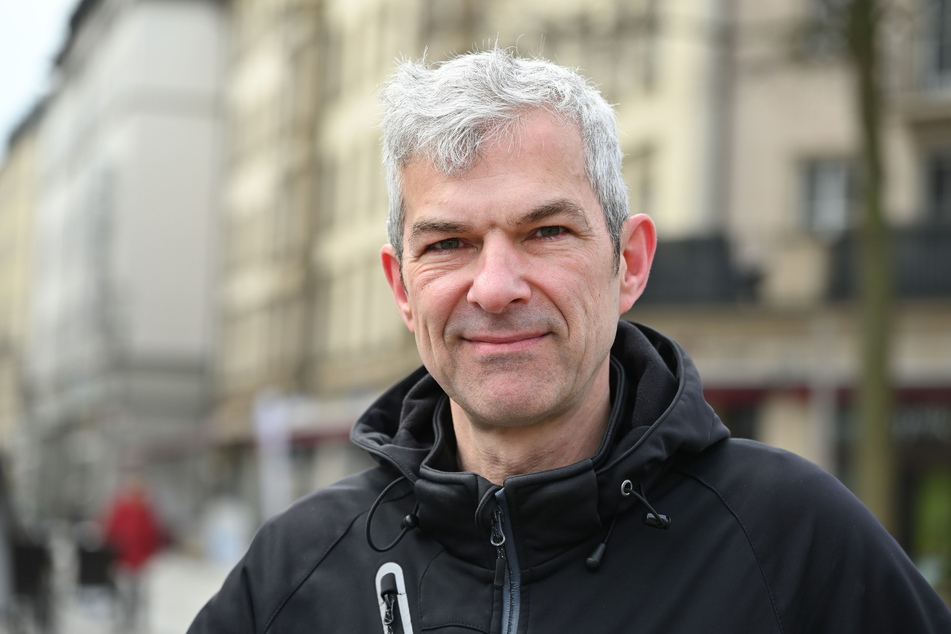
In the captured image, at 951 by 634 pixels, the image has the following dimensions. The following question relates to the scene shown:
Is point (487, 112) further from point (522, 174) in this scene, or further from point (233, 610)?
point (233, 610)

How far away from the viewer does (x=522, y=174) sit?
7.72ft

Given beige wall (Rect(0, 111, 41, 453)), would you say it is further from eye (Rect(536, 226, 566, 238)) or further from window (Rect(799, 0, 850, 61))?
eye (Rect(536, 226, 566, 238))

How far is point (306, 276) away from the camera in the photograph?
41219 millimetres

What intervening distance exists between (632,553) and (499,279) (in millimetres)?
464

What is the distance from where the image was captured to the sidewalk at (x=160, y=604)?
15.7m

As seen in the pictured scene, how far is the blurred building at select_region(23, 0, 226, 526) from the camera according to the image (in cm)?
5406

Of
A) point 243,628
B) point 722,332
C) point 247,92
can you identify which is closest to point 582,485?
point 243,628

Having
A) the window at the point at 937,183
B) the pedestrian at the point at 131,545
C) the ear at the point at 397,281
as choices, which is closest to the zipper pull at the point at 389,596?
the ear at the point at 397,281

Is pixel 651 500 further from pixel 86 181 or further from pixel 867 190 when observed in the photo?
pixel 86 181

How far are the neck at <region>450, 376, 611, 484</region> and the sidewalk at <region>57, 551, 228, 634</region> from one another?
19.9ft

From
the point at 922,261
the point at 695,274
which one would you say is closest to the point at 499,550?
the point at 922,261

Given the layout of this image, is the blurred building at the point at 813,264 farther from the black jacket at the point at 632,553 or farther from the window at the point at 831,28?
the black jacket at the point at 632,553

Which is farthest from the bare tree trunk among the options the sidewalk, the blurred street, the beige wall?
the beige wall

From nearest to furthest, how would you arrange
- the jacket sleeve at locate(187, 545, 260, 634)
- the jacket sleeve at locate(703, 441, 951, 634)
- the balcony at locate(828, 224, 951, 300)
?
the jacket sleeve at locate(703, 441, 951, 634), the jacket sleeve at locate(187, 545, 260, 634), the balcony at locate(828, 224, 951, 300)
